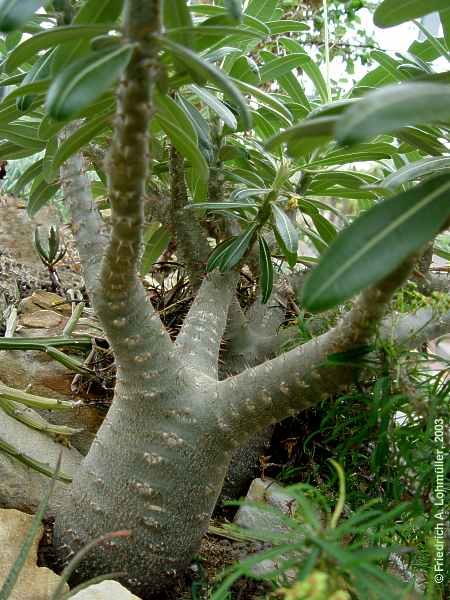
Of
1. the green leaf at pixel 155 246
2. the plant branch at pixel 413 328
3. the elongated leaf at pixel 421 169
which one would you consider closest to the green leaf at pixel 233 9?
the elongated leaf at pixel 421 169

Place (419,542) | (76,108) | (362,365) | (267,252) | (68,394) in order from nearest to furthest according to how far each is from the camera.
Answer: (76,108) → (362,365) → (419,542) → (267,252) → (68,394)

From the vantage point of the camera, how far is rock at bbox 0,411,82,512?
0.91m

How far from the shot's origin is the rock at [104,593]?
666 mm

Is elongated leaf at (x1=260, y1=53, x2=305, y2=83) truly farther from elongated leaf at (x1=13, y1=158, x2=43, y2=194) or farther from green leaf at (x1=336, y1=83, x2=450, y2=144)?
green leaf at (x1=336, y1=83, x2=450, y2=144)

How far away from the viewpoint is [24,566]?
0.75 m

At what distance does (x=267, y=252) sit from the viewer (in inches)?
38.3

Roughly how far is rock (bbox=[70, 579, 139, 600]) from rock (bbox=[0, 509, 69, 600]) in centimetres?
8

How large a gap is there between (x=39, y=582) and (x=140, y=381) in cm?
30

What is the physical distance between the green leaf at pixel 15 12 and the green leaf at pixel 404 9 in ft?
1.17

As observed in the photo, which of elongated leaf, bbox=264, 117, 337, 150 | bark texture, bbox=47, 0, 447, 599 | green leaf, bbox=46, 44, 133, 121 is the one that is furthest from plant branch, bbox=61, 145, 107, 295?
elongated leaf, bbox=264, 117, 337, 150

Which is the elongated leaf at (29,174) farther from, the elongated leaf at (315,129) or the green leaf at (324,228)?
the elongated leaf at (315,129)

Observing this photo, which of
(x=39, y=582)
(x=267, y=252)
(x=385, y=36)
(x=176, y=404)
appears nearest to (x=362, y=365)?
(x=176, y=404)

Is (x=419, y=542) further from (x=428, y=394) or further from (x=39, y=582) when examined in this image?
(x=39, y=582)

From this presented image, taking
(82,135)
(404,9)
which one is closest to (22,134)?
(82,135)
